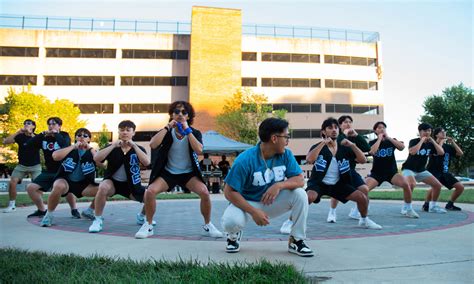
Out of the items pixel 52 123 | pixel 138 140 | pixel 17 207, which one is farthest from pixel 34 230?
pixel 138 140

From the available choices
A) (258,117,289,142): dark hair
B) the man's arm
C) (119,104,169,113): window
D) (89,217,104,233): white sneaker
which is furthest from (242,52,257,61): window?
the man's arm

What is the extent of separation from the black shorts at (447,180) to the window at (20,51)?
4143cm

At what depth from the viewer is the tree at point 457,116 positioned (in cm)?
3528

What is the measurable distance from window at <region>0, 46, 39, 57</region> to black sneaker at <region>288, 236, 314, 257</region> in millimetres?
42723

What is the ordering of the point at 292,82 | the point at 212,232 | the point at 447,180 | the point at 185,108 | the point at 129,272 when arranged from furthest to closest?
1. the point at 292,82
2. the point at 447,180
3. the point at 185,108
4. the point at 212,232
5. the point at 129,272

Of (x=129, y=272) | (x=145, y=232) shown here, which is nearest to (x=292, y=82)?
(x=145, y=232)

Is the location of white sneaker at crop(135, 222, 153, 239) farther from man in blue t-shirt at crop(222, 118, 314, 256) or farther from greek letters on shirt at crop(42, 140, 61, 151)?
greek letters on shirt at crop(42, 140, 61, 151)

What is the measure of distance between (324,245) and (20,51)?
43.7 meters

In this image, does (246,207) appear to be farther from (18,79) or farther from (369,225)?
(18,79)

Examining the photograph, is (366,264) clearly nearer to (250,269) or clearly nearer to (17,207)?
(250,269)

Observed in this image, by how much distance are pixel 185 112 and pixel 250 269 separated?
2.82m

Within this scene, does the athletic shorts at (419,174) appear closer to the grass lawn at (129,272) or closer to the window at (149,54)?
the grass lawn at (129,272)

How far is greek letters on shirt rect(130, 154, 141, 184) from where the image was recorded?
230 inches

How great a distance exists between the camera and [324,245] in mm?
4172
